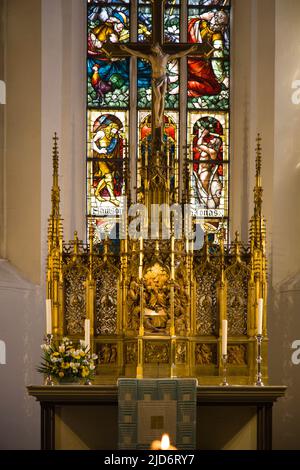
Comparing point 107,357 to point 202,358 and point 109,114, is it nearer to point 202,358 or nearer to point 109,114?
point 202,358

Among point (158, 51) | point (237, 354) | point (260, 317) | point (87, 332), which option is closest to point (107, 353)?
point (87, 332)

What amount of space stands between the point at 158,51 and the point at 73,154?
2456 millimetres

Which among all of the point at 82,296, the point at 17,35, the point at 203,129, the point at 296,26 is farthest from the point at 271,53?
the point at 82,296

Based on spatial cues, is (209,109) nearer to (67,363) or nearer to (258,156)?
(258,156)

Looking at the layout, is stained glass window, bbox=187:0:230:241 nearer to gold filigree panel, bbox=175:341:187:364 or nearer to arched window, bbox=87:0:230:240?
arched window, bbox=87:0:230:240

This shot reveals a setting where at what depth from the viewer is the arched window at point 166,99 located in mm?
15141

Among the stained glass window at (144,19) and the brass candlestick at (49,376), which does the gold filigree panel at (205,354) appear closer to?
the brass candlestick at (49,376)

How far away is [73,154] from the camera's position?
48.9 feet

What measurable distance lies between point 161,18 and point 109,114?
247cm

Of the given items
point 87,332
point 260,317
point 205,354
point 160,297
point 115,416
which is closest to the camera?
point 115,416

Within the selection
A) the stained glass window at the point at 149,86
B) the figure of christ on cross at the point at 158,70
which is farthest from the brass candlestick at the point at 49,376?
the stained glass window at the point at 149,86

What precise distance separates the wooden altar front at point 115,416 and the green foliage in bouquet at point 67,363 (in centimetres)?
21

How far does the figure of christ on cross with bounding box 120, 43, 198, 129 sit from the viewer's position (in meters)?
A: 13.0

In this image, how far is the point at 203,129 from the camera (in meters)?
15.3
